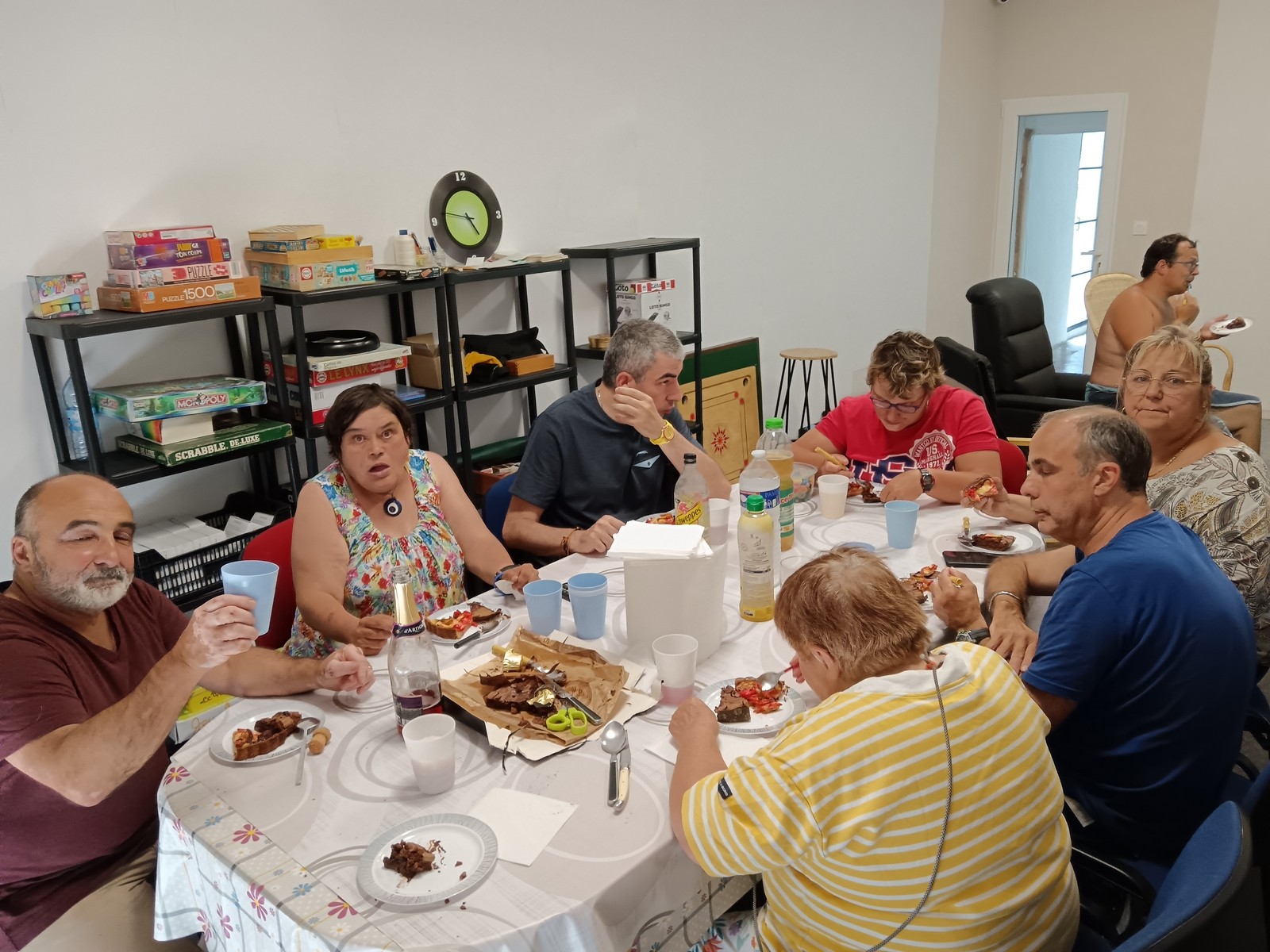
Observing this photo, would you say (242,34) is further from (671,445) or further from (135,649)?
(135,649)

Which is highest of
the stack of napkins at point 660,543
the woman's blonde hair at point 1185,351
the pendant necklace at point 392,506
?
the woman's blonde hair at point 1185,351

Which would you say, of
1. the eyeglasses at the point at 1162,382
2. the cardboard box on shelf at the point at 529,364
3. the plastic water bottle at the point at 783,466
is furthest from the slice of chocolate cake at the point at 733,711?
the cardboard box on shelf at the point at 529,364

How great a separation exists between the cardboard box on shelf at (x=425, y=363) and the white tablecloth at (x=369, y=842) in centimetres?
202

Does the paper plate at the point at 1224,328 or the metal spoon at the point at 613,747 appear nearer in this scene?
the metal spoon at the point at 613,747

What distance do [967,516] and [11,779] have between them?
89.4 inches

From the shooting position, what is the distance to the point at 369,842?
1320 millimetres

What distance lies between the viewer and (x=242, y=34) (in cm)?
312

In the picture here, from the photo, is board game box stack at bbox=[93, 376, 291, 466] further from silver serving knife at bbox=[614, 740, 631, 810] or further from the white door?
the white door

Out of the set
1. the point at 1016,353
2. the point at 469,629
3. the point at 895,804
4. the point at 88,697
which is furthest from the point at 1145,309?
the point at 88,697

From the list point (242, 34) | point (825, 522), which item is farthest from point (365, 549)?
point (242, 34)

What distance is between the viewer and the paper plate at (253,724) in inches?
60.0

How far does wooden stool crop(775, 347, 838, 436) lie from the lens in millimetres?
5512

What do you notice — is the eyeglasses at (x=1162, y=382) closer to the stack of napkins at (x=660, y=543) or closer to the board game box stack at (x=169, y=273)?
the stack of napkins at (x=660, y=543)

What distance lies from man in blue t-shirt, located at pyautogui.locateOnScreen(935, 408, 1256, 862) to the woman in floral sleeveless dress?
1.15 m
